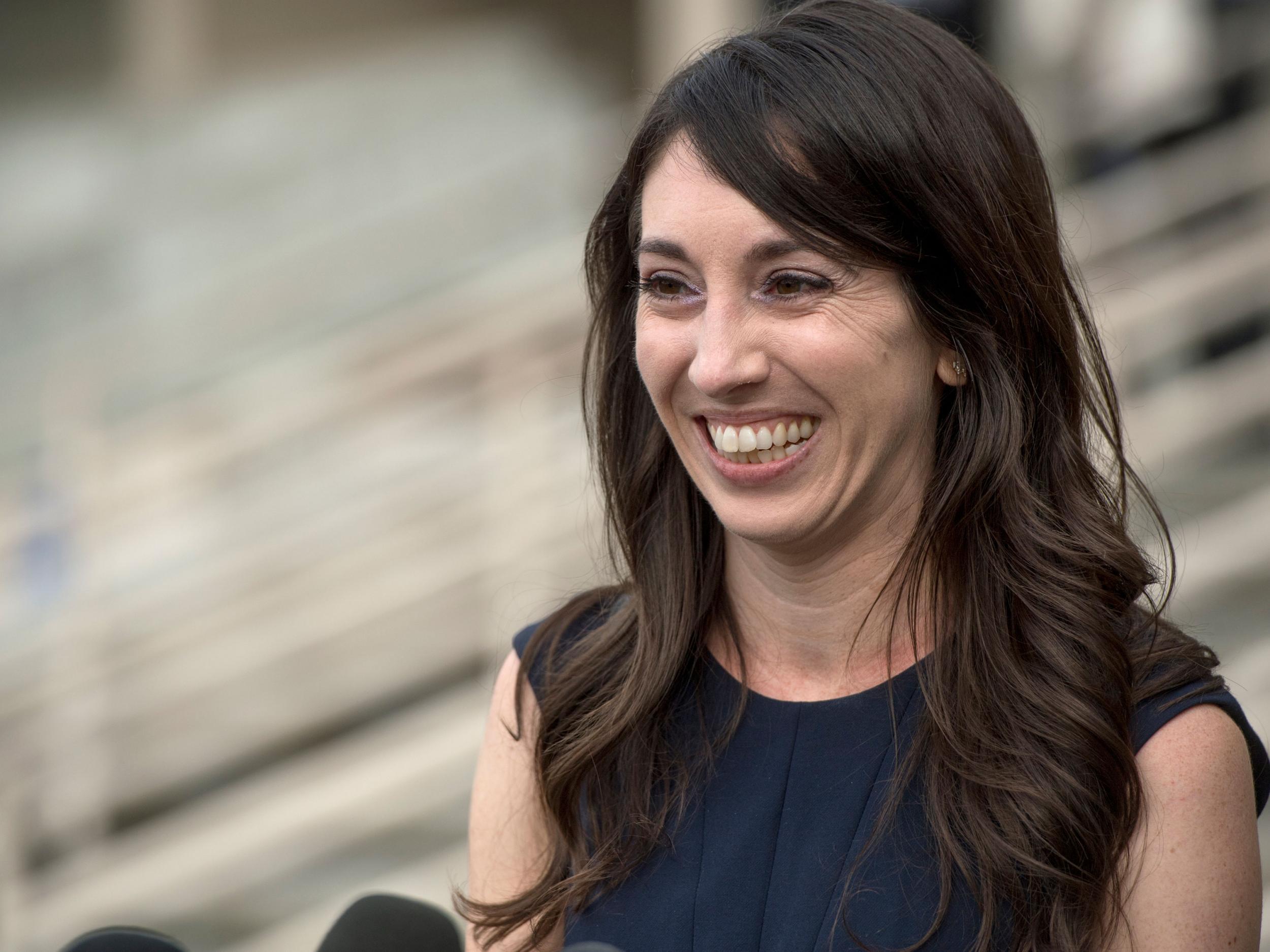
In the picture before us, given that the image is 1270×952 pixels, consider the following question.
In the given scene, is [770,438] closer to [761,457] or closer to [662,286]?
[761,457]

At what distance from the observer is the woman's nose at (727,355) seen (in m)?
1.69

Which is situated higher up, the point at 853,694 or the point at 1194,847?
the point at 853,694

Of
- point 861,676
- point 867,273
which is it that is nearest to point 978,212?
point 867,273

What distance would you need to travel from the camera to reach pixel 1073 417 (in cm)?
182

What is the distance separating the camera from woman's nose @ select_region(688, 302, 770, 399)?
1.69 meters

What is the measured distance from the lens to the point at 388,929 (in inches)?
75.2

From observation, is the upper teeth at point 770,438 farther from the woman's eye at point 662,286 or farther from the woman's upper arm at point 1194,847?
the woman's upper arm at point 1194,847

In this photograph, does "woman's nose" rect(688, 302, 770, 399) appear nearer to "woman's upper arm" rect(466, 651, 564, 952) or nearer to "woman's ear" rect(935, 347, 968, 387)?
"woman's ear" rect(935, 347, 968, 387)

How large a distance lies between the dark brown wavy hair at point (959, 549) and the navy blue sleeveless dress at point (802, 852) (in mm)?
25

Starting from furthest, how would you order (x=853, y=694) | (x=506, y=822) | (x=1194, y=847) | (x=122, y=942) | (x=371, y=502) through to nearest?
(x=371, y=502), (x=506, y=822), (x=853, y=694), (x=122, y=942), (x=1194, y=847)

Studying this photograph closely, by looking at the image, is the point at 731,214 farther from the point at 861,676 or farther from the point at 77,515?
the point at 77,515

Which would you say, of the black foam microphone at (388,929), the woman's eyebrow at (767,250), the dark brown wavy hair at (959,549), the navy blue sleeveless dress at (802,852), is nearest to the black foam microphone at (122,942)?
the black foam microphone at (388,929)

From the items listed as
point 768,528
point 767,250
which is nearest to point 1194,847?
point 768,528

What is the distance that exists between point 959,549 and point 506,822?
0.73 m
